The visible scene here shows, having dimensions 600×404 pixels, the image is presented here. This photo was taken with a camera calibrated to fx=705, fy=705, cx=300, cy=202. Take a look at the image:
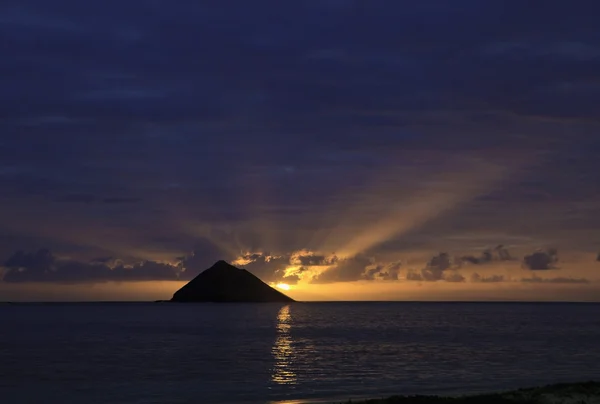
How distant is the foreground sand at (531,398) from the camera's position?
4406cm

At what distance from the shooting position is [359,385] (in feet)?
207

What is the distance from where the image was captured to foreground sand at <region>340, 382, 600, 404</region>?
44062mm

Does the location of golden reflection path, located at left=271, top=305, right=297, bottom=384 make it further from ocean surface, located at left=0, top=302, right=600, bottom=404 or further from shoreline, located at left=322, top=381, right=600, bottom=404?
shoreline, located at left=322, top=381, right=600, bottom=404

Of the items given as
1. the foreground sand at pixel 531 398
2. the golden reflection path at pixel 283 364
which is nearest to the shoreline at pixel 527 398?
the foreground sand at pixel 531 398

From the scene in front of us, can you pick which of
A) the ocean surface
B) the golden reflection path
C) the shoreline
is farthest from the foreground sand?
the golden reflection path

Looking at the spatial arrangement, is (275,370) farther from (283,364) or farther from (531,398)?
(531,398)

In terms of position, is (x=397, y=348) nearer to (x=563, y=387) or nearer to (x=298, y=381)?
(x=298, y=381)

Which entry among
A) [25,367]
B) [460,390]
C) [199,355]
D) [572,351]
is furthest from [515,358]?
[25,367]

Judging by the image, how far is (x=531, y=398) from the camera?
45906 millimetres

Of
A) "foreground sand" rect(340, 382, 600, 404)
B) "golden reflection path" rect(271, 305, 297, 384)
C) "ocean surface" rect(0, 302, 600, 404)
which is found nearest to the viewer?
"foreground sand" rect(340, 382, 600, 404)

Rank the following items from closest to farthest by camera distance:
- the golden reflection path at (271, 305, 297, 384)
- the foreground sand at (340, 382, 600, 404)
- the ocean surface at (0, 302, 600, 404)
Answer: the foreground sand at (340, 382, 600, 404) → the ocean surface at (0, 302, 600, 404) → the golden reflection path at (271, 305, 297, 384)

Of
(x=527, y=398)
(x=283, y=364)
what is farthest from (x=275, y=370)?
(x=527, y=398)

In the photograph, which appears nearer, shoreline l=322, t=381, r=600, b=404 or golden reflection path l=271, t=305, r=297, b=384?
shoreline l=322, t=381, r=600, b=404

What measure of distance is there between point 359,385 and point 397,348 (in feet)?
157
